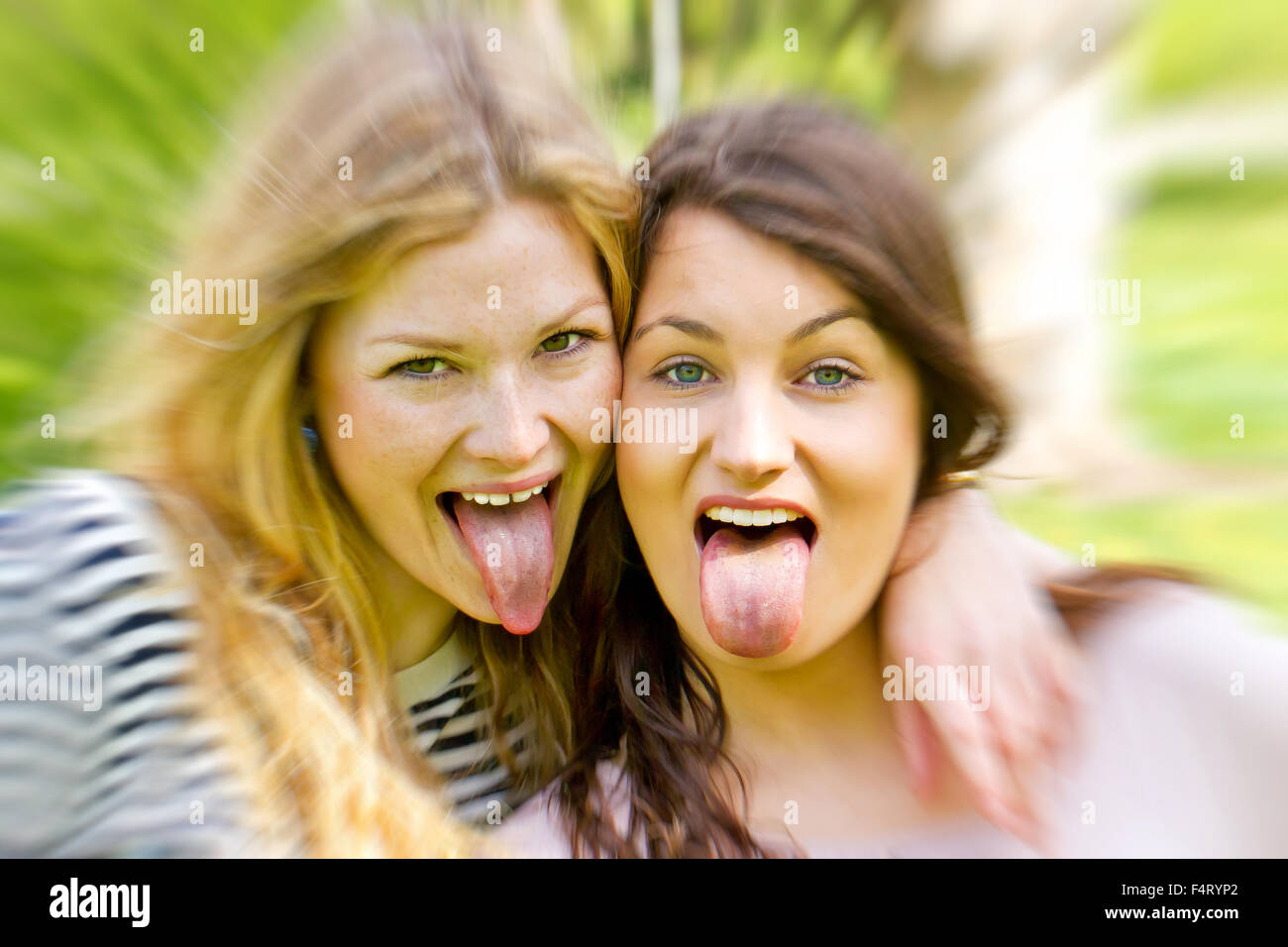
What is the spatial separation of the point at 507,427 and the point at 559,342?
0.17 meters

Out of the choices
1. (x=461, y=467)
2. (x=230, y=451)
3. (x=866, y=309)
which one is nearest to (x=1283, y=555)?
(x=866, y=309)

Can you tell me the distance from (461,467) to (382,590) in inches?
13.0

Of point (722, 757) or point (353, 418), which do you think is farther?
point (722, 757)

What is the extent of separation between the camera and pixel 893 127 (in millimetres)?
1693

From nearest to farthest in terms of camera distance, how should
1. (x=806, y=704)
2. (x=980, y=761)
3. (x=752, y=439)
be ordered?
(x=752, y=439), (x=980, y=761), (x=806, y=704)

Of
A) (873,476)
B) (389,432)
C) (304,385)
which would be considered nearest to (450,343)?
(389,432)

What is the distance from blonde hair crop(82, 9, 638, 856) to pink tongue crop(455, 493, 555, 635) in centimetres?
24

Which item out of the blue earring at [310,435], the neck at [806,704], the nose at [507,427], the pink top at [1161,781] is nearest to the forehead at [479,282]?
the nose at [507,427]

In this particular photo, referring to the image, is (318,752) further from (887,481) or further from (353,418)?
(887,481)

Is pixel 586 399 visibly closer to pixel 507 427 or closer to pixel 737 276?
pixel 507 427

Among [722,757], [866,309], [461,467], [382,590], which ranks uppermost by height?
[866,309]

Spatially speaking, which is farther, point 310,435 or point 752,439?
point 310,435
